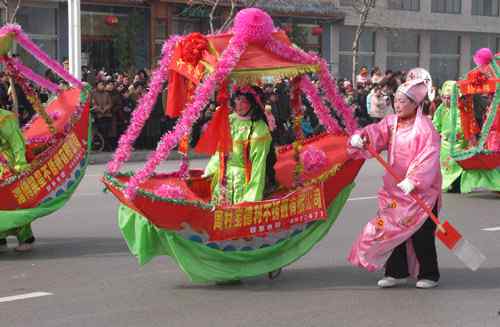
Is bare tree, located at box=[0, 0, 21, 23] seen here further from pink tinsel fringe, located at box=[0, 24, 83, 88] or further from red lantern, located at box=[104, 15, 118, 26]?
pink tinsel fringe, located at box=[0, 24, 83, 88]

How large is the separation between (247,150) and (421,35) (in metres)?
35.2

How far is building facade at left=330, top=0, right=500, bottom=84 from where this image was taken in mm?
37969

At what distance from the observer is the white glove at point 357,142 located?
7.26m

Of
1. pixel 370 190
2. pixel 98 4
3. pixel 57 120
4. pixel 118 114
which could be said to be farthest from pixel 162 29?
pixel 57 120

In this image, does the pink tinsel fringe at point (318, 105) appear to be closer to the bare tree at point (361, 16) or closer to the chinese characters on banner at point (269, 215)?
the chinese characters on banner at point (269, 215)

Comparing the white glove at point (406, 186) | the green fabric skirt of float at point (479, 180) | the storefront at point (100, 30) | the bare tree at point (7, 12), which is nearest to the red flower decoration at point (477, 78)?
the green fabric skirt of float at point (479, 180)

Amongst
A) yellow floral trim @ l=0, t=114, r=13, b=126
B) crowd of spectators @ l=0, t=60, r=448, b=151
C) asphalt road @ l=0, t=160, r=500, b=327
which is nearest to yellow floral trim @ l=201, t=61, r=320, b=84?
asphalt road @ l=0, t=160, r=500, b=327

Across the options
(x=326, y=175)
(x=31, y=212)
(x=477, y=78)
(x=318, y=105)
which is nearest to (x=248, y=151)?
(x=326, y=175)

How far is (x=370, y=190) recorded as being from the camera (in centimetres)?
1423

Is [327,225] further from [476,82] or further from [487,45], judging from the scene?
[487,45]

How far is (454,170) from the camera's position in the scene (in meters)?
13.8

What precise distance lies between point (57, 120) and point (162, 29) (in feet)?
68.3

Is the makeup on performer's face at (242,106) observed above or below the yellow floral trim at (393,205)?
above

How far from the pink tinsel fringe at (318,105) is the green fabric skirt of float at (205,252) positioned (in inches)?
42.7
